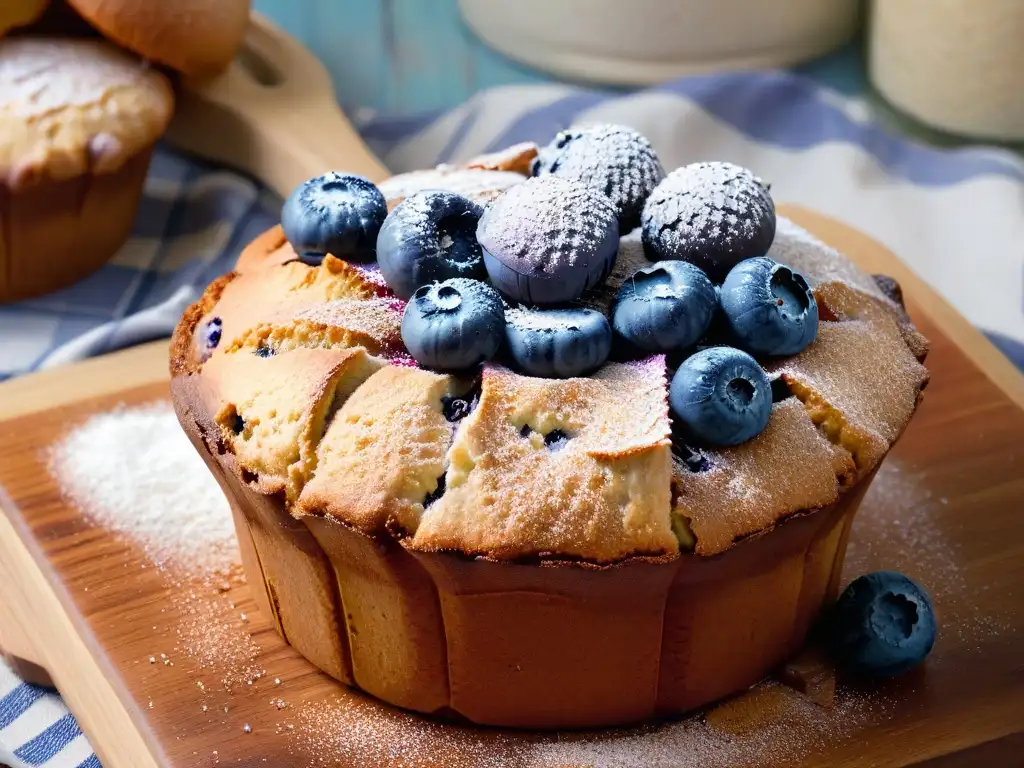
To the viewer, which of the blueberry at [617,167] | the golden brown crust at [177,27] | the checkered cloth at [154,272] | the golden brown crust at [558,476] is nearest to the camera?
the golden brown crust at [558,476]

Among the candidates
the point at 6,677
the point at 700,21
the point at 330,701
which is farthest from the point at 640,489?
the point at 700,21

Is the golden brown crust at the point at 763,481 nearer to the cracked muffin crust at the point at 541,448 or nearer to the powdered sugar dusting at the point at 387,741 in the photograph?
the cracked muffin crust at the point at 541,448

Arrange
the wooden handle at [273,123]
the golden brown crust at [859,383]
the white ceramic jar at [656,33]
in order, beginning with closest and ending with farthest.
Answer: the golden brown crust at [859,383] → the wooden handle at [273,123] → the white ceramic jar at [656,33]

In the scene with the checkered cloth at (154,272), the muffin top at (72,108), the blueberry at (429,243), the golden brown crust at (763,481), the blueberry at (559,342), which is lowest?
the checkered cloth at (154,272)

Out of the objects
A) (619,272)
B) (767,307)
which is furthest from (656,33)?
(767,307)

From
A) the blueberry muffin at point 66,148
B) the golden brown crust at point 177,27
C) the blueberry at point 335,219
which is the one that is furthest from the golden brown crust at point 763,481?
A: the golden brown crust at point 177,27

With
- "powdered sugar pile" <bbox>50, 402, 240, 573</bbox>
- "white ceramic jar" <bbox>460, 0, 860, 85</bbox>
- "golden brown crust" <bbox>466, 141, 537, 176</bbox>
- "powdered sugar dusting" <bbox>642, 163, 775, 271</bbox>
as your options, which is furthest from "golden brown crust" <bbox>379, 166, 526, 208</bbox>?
"white ceramic jar" <bbox>460, 0, 860, 85</bbox>

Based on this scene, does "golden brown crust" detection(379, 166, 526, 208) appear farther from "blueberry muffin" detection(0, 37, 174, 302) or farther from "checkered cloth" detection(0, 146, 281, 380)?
"blueberry muffin" detection(0, 37, 174, 302)
